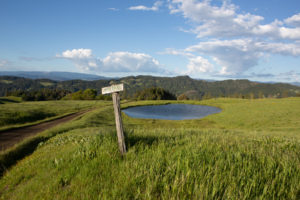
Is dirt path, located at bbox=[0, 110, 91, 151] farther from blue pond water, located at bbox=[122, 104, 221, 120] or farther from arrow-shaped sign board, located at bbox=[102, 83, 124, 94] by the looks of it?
blue pond water, located at bbox=[122, 104, 221, 120]

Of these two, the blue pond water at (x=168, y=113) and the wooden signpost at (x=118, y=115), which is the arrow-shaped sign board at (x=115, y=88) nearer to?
the wooden signpost at (x=118, y=115)

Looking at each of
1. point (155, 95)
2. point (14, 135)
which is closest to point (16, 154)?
point (14, 135)

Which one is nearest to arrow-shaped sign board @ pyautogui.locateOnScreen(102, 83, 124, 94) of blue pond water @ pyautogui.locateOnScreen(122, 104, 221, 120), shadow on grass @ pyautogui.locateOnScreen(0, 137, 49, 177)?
shadow on grass @ pyautogui.locateOnScreen(0, 137, 49, 177)

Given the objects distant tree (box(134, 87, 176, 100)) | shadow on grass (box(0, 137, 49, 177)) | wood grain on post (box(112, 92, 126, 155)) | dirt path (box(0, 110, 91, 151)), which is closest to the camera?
wood grain on post (box(112, 92, 126, 155))

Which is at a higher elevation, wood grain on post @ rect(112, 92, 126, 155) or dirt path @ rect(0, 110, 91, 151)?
wood grain on post @ rect(112, 92, 126, 155)

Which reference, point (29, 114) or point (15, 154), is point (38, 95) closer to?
point (29, 114)

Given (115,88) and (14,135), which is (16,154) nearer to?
(14,135)

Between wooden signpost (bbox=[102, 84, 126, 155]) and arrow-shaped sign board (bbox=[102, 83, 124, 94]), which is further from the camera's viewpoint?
arrow-shaped sign board (bbox=[102, 83, 124, 94])

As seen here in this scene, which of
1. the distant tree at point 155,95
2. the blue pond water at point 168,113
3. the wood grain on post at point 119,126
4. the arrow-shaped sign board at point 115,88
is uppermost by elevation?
the arrow-shaped sign board at point 115,88

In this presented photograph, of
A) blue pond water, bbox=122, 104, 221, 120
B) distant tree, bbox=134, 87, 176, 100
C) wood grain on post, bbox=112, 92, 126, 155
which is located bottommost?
blue pond water, bbox=122, 104, 221, 120

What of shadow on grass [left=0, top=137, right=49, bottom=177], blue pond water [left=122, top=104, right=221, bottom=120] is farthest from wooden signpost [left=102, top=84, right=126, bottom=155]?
blue pond water [left=122, top=104, right=221, bottom=120]

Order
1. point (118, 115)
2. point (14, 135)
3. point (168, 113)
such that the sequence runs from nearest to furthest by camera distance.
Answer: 1. point (118, 115)
2. point (14, 135)
3. point (168, 113)

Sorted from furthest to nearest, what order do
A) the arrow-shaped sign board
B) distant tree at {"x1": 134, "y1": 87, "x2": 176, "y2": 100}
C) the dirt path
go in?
distant tree at {"x1": 134, "y1": 87, "x2": 176, "y2": 100} → the dirt path → the arrow-shaped sign board

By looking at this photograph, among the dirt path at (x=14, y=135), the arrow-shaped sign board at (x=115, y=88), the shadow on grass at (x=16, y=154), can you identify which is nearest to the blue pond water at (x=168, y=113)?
the dirt path at (x=14, y=135)
